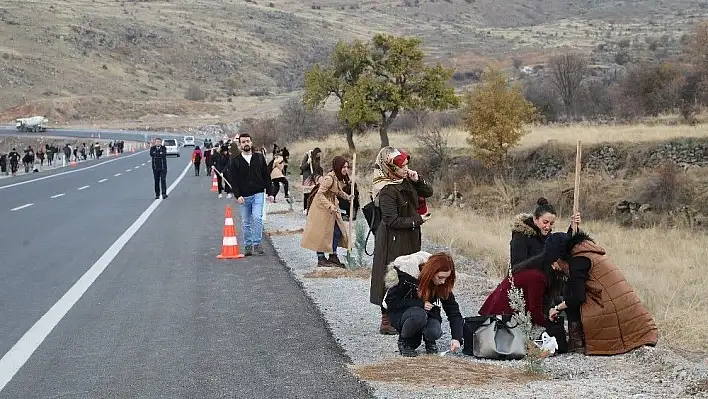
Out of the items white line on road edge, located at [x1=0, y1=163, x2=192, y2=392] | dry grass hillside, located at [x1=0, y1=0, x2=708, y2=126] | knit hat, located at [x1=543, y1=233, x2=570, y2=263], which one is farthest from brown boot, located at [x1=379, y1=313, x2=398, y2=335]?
dry grass hillside, located at [x1=0, y1=0, x2=708, y2=126]

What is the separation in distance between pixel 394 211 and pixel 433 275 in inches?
40.3

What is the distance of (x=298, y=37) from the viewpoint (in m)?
156

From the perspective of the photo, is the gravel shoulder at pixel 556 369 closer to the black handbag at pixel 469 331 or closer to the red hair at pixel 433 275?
the black handbag at pixel 469 331

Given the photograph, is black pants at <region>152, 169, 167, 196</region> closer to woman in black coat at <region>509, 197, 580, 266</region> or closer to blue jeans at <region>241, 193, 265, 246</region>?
blue jeans at <region>241, 193, 265, 246</region>

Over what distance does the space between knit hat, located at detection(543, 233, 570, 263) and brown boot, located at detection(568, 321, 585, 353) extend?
1.85 feet

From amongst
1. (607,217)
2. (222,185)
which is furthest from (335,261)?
(607,217)

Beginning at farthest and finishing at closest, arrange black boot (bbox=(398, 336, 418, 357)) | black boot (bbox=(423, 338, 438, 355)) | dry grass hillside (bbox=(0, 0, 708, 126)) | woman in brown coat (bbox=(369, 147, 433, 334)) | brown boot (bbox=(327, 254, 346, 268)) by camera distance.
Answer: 1. dry grass hillside (bbox=(0, 0, 708, 126))
2. brown boot (bbox=(327, 254, 346, 268))
3. woman in brown coat (bbox=(369, 147, 433, 334))
4. black boot (bbox=(423, 338, 438, 355))
5. black boot (bbox=(398, 336, 418, 357))

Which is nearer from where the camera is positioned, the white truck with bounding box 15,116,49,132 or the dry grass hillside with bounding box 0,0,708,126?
the white truck with bounding box 15,116,49,132

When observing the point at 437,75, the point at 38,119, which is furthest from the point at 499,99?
the point at 38,119

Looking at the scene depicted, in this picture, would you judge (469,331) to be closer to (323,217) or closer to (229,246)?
(323,217)

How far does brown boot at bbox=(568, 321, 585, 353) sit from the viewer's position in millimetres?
8297

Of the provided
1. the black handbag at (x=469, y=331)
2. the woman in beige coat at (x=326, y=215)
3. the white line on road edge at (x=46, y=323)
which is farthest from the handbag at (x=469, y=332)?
the woman in beige coat at (x=326, y=215)

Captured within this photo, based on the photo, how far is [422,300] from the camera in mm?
8312

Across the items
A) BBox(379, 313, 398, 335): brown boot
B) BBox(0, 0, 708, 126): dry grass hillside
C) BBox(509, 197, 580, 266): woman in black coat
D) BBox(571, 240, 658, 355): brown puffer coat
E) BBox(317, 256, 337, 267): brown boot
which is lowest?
BBox(317, 256, 337, 267): brown boot
